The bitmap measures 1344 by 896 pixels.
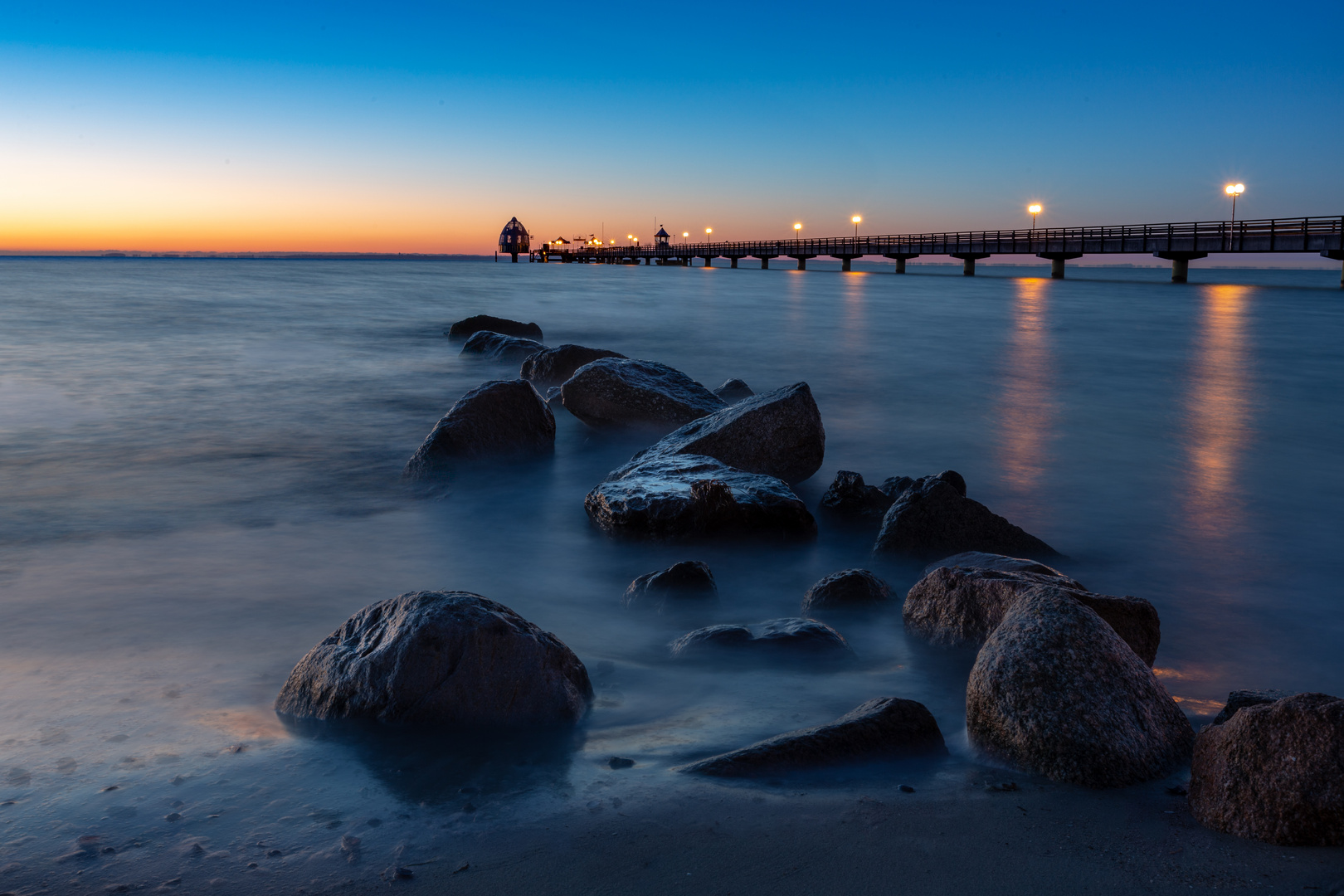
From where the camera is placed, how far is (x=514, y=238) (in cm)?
13975

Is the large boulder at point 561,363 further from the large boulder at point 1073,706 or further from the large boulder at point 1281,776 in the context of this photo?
the large boulder at point 1281,776

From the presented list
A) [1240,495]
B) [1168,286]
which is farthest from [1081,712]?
[1168,286]

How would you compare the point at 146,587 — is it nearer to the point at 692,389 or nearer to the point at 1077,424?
the point at 692,389

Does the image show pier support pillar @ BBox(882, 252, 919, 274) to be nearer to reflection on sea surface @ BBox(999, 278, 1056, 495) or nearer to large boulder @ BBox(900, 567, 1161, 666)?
reflection on sea surface @ BBox(999, 278, 1056, 495)

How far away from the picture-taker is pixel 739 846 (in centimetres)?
247

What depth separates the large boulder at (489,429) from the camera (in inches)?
293

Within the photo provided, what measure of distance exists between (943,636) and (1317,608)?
2173 mm

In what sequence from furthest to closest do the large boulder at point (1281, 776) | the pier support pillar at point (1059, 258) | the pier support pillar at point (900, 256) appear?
1. the pier support pillar at point (900, 256)
2. the pier support pillar at point (1059, 258)
3. the large boulder at point (1281, 776)

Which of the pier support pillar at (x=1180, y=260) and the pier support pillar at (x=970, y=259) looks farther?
the pier support pillar at (x=970, y=259)

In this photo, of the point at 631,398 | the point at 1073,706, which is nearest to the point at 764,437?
the point at 631,398

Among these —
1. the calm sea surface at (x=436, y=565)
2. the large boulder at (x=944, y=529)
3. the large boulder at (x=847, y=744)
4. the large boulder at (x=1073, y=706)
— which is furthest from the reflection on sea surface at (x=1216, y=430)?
the large boulder at (x=847, y=744)

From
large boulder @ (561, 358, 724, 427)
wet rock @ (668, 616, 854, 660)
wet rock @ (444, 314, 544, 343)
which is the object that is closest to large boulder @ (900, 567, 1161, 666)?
wet rock @ (668, 616, 854, 660)

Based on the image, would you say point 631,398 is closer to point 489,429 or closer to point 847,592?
point 489,429

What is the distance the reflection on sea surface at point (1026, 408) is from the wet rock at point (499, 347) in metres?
7.08
